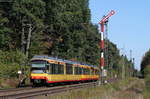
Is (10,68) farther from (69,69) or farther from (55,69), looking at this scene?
(55,69)

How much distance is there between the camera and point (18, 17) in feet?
186

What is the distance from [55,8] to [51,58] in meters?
25.0

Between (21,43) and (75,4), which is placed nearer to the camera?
(21,43)

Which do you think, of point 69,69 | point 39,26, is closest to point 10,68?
point 69,69

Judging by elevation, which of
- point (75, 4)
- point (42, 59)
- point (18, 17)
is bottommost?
point (42, 59)

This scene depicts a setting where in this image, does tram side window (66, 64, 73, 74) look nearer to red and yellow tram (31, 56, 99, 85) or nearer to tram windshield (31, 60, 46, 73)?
red and yellow tram (31, 56, 99, 85)

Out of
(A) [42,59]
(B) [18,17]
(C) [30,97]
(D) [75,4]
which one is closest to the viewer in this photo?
(C) [30,97]

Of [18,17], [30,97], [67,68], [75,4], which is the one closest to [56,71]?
[67,68]

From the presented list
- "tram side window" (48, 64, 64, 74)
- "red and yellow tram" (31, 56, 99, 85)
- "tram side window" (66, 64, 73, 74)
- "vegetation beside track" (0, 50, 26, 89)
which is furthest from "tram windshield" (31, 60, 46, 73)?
"tram side window" (66, 64, 73, 74)

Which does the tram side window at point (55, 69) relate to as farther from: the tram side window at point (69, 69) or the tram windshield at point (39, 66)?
the tram side window at point (69, 69)

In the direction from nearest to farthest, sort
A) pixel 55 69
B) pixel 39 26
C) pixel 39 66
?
pixel 39 66 → pixel 55 69 → pixel 39 26

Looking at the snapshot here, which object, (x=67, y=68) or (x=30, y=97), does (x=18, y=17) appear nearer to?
(x=67, y=68)

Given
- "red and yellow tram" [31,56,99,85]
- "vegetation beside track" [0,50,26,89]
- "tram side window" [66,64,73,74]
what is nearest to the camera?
"red and yellow tram" [31,56,99,85]

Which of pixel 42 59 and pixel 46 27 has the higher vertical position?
pixel 46 27
